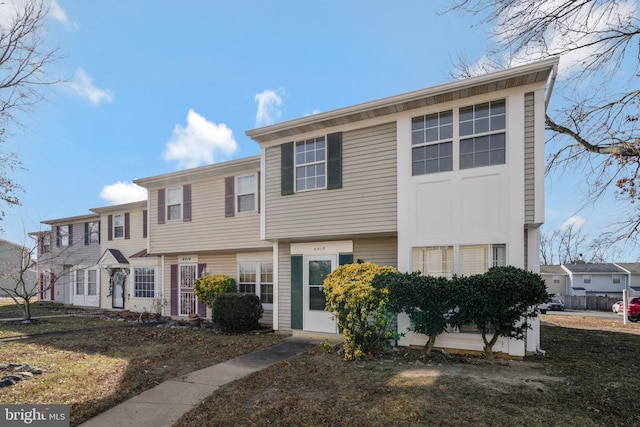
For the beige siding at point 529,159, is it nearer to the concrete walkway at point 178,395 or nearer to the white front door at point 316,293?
the white front door at point 316,293

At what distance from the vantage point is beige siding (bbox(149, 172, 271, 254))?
1212 cm

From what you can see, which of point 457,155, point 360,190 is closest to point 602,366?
point 457,155

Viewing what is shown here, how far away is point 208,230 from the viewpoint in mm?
13031

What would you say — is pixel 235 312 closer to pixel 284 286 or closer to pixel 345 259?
pixel 284 286

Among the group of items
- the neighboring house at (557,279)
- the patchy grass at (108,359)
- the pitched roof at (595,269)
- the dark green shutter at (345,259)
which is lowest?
the neighboring house at (557,279)

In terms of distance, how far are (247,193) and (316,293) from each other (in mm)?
4463

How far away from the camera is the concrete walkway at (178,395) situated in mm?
4582

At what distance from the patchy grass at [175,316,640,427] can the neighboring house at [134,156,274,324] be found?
17.8ft

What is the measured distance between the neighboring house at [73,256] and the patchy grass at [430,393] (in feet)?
58.3

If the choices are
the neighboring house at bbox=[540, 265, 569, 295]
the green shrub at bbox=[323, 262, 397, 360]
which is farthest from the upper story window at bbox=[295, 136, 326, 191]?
the neighboring house at bbox=[540, 265, 569, 295]

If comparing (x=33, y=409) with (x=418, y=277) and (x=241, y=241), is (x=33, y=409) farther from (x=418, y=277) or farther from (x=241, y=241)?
(x=241, y=241)

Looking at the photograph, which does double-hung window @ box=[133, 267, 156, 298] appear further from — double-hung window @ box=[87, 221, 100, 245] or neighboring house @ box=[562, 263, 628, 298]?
neighboring house @ box=[562, 263, 628, 298]

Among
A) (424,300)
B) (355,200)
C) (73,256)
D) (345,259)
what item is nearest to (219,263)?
(345,259)

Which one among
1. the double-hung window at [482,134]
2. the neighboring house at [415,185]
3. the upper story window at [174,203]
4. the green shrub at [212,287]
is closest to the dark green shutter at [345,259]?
the neighboring house at [415,185]
